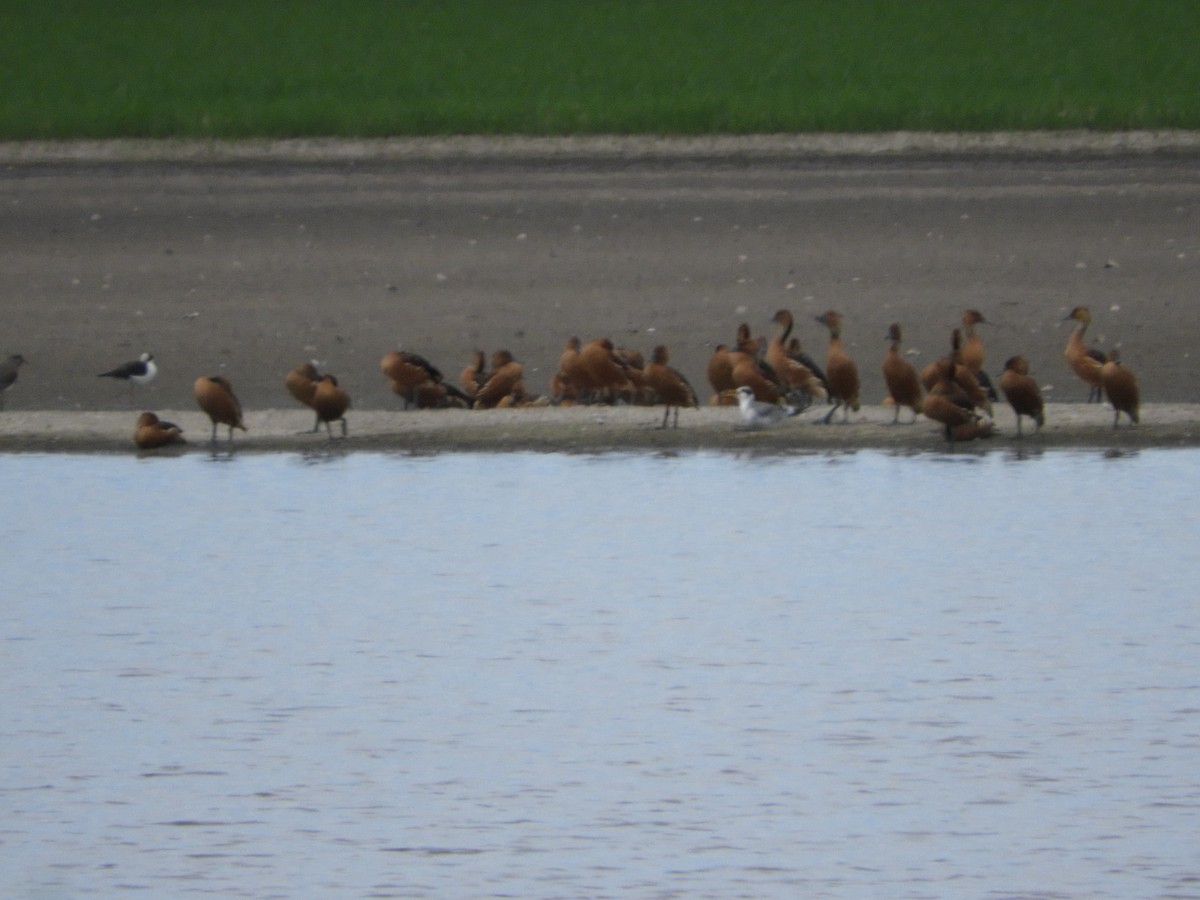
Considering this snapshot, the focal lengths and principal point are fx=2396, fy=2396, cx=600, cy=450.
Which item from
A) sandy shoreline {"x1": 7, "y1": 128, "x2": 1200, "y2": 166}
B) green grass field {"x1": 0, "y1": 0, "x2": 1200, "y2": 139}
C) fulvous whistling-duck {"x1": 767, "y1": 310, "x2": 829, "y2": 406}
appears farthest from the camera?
green grass field {"x1": 0, "y1": 0, "x2": 1200, "y2": 139}

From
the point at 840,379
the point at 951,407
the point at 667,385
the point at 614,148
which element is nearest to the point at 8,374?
the point at 667,385

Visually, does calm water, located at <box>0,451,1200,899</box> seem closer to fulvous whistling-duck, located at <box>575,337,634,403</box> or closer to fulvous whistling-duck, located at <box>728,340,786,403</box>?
fulvous whistling-duck, located at <box>728,340,786,403</box>

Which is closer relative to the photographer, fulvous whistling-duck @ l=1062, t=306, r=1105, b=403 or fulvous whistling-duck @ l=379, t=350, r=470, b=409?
fulvous whistling-duck @ l=1062, t=306, r=1105, b=403

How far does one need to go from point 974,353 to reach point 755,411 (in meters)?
1.41

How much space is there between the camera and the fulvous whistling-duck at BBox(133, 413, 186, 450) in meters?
12.8

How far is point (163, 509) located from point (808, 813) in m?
5.44

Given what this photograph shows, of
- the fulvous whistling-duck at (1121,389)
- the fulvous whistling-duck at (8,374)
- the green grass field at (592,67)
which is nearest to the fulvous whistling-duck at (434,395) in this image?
the fulvous whistling-duck at (8,374)

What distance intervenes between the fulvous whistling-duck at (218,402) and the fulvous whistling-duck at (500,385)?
1.50 meters

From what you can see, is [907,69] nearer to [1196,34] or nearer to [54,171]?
[1196,34]

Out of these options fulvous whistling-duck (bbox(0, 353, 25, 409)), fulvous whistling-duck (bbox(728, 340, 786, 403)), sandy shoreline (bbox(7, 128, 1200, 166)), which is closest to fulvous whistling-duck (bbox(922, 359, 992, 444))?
fulvous whistling-duck (bbox(728, 340, 786, 403))

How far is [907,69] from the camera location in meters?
22.7

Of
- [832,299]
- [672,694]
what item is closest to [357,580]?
[672,694]

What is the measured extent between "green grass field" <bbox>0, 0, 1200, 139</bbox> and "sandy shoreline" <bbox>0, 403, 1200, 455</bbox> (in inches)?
287

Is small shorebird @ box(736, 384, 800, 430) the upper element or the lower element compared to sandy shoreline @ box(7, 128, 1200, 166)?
lower
